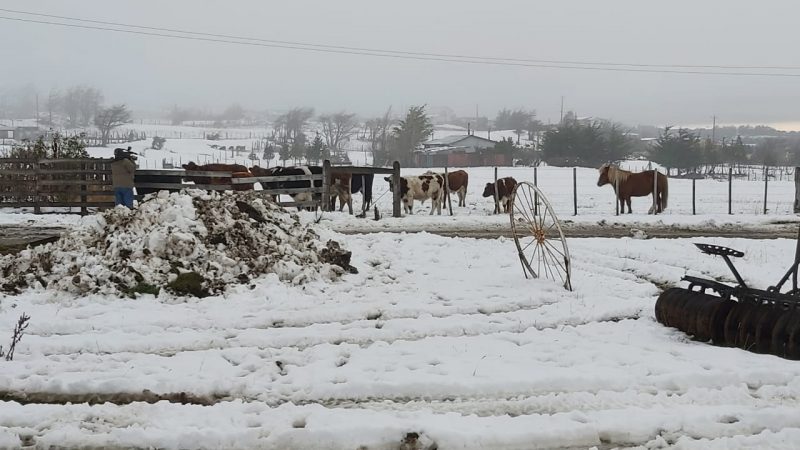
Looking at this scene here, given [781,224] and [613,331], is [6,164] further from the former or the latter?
[781,224]

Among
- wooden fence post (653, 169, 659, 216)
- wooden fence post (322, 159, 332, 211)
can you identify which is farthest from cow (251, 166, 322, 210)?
wooden fence post (653, 169, 659, 216)

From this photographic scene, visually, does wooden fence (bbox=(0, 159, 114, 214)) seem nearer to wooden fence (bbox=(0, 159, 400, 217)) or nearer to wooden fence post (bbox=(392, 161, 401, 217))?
wooden fence (bbox=(0, 159, 400, 217))

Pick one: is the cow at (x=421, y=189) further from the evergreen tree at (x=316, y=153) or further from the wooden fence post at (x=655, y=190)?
the evergreen tree at (x=316, y=153)

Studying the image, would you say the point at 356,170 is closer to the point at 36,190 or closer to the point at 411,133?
the point at 36,190

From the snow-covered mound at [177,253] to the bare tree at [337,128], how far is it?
8730 cm

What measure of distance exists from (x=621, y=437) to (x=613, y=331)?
2.96 m

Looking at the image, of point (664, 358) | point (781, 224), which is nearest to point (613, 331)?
point (664, 358)

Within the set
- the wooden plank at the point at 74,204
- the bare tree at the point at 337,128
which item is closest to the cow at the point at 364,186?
the wooden plank at the point at 74,204

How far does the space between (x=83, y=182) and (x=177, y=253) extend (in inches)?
500

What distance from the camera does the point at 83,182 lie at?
64.4 ft

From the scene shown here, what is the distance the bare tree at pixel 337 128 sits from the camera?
100938 millimetres

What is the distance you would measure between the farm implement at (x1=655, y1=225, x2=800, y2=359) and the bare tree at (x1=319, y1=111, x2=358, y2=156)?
9080 cm

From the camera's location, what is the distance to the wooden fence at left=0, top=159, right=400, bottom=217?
19.1 metres

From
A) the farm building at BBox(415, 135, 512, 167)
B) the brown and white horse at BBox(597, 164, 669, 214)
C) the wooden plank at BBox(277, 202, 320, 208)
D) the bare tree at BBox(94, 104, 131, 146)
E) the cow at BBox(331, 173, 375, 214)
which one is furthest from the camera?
the bare tree at BBox(94, 104, 131, 146)
